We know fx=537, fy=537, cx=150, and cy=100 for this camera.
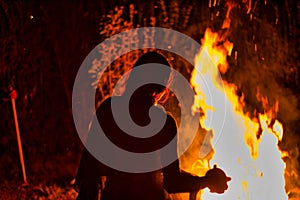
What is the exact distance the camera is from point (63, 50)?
297 inches

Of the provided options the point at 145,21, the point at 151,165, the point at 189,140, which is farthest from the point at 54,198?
the point at 151,165

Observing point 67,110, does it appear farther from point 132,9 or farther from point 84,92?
point 132,9

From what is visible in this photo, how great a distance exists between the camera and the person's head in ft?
8.07

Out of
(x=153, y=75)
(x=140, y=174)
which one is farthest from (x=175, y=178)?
(x=153, y=75)

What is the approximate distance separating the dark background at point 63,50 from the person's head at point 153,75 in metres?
4.92

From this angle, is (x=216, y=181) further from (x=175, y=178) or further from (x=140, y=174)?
(x=140, y=174)

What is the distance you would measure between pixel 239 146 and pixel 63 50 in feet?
12.8

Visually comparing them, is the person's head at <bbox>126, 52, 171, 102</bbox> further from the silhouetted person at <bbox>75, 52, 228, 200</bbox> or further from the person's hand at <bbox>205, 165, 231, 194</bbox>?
the person's hand at <bbox>205, 165, 231, 194</bbox>

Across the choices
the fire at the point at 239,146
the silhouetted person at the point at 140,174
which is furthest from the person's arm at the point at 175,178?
the fire at the point at 239,146

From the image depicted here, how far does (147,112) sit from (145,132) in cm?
11

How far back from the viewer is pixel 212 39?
5184mm

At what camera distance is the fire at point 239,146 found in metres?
4.07

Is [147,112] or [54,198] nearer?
[147,112]

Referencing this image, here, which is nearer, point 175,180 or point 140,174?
point 175,180
